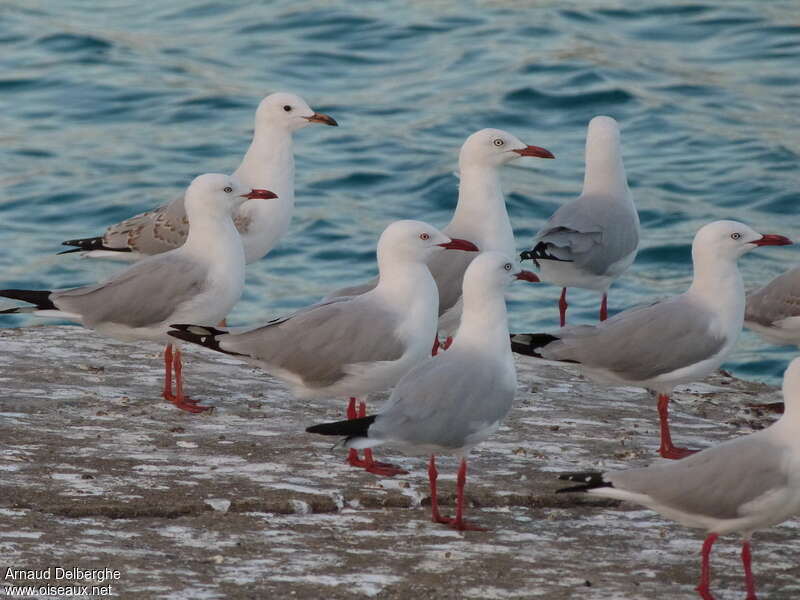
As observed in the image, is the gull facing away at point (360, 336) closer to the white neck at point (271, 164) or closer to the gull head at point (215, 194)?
the gull head at point (215, 194)

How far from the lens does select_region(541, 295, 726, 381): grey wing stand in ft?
22.9

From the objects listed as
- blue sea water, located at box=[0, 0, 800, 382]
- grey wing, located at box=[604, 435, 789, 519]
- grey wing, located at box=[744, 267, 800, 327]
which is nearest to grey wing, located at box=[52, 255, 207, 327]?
grey wing, located at box=[604, 435, 789, 519]

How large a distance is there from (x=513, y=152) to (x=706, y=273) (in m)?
2.08

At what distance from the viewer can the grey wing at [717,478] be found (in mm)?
5316

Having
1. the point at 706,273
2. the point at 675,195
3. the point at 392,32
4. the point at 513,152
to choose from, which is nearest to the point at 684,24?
the point at 392,32

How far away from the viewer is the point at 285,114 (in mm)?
9883

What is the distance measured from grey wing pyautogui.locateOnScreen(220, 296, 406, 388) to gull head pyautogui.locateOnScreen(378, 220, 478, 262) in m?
0.26

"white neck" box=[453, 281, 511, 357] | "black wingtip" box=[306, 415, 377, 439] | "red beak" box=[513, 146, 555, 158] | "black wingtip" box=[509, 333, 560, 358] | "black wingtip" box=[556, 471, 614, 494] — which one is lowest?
"black wingtip" box=[556, 471, 614, 494]

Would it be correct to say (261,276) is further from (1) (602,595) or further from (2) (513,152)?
(1) (602,595)

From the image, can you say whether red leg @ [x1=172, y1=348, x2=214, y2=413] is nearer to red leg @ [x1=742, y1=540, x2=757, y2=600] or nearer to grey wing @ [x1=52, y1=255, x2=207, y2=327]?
grey wing @ [x1=52, y1=255, x2=207, y2=327]

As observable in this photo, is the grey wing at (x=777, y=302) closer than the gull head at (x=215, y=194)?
No

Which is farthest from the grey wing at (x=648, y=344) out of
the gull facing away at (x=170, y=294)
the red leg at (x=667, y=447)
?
the gull facing away at (x=170, y=294)

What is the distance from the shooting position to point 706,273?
23.3 ft

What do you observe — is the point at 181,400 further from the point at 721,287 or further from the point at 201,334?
the point at 721,287
